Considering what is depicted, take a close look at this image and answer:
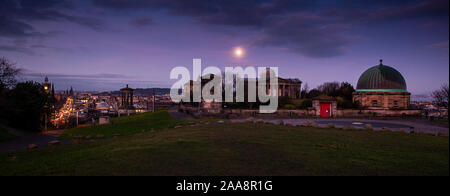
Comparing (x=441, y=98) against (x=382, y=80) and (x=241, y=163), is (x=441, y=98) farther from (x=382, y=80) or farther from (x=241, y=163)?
(x=241, y=163)

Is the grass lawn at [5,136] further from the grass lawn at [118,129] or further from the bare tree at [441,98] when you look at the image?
the bare tree at [441,98]

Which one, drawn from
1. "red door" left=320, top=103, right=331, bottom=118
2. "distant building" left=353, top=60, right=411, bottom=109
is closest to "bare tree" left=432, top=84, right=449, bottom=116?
"distant building" left=353, top=60, right=411, bottom=109

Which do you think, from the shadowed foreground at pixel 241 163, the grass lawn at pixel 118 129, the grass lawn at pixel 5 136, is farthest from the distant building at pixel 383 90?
the grass lawn at pixel 5 136

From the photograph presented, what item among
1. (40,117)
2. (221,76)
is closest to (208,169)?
(40,117)

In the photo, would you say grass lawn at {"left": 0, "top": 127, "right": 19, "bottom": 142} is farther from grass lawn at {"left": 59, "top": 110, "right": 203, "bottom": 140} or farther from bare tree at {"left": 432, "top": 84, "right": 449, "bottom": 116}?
bare tree at {"left": 432, "top": 84, "right": 449, "bottom": 116}

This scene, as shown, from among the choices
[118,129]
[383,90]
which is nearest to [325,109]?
[383,90]

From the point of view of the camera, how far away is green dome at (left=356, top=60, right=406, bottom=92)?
4566cm

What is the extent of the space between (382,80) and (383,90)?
2.12 metres

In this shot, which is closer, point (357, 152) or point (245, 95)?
point (357, 152)

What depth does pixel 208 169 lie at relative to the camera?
7367mm

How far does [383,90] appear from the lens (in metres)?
45.2

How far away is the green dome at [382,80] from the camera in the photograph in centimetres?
4566

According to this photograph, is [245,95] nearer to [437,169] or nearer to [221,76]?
[221,76]
